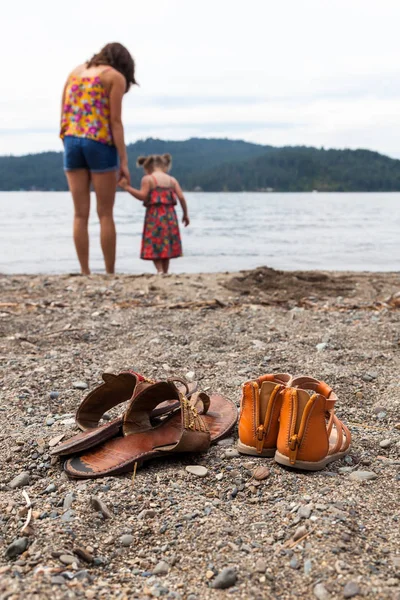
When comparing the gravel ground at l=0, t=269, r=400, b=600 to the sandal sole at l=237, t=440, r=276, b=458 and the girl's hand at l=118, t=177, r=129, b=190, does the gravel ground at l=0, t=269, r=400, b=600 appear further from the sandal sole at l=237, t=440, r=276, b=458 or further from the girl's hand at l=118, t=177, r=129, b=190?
the girl's hand at l=118, t=177, r=129, b=190

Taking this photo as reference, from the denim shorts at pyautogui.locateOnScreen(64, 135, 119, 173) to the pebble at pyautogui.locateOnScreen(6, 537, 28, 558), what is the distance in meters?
5.57

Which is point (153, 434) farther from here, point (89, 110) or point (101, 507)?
point (89, 110)

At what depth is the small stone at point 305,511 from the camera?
6.35ft

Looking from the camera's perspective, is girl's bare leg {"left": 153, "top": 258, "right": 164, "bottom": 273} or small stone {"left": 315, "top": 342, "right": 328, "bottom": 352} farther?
girl's bare leg {"left": 153, "top": 258, "right": 164, "bottom": 273}

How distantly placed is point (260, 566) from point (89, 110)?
6056 mm

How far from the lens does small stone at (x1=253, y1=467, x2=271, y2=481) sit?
2.27 metres

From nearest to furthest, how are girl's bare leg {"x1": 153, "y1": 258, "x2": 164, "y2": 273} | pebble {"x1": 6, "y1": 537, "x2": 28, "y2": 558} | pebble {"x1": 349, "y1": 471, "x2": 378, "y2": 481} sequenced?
pebble {"x1": 6, "y1": 537, "x2": 28, "y2": 558} < pebble {"x1": 349, "y1": 471, "x2": 378, "y2": 481} < girl's bare leg {"x1": 153, "y1": 258, "x2": 164, "y2": 273}

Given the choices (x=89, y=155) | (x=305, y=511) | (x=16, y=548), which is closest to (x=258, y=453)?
(x=305, y=511)

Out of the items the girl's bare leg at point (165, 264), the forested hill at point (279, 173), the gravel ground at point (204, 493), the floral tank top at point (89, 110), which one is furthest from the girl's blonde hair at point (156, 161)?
the forested hill at point (279, 173)

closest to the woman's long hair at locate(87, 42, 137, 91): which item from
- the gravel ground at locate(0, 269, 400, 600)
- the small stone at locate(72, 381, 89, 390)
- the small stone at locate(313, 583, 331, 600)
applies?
the gravel ground at locate(0, 269, 400, 600)

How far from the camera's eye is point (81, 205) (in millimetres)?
7176

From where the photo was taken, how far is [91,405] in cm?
276

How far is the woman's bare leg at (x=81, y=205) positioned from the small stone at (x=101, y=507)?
549 centimetres

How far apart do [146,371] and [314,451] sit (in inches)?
60.4
